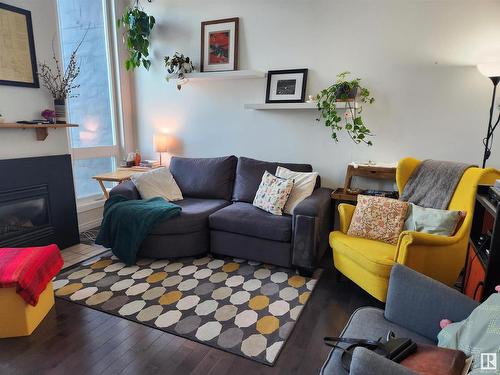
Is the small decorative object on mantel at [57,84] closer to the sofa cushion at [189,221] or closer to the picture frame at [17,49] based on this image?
the picture frame at [17,49]

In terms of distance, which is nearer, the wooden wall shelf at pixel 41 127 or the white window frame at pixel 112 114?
the wooden wall shelf at pixel 41 127

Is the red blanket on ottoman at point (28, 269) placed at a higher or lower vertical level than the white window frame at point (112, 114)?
lower

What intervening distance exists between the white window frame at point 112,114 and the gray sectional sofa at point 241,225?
0.91 m

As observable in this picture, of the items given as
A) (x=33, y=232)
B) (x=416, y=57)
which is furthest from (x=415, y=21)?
(x=33, y=232)

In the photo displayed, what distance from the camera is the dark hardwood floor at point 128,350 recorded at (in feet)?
5.46

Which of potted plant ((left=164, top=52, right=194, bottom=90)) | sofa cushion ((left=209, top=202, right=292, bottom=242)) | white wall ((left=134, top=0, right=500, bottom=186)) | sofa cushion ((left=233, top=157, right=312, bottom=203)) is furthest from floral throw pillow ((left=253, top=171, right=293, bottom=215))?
potted plant ((left=164, top=52, right=194, bottom=90))

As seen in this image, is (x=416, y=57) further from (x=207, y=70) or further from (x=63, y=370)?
(x=63, y=370)

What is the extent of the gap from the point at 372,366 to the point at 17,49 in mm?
3416

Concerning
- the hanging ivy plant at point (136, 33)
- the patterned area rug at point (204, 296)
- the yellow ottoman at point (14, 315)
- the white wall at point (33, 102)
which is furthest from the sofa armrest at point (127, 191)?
the hanging ivy plant at point (136, 33)

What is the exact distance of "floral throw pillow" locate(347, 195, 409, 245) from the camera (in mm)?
2357

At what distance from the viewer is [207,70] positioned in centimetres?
365

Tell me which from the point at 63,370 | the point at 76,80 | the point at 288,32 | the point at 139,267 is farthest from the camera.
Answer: the point at 76,80

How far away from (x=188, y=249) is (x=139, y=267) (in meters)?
0.45

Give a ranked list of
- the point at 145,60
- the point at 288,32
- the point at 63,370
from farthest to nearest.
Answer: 1. the point at 145,60
2. the point at 288,32
3. the point at 63,370
